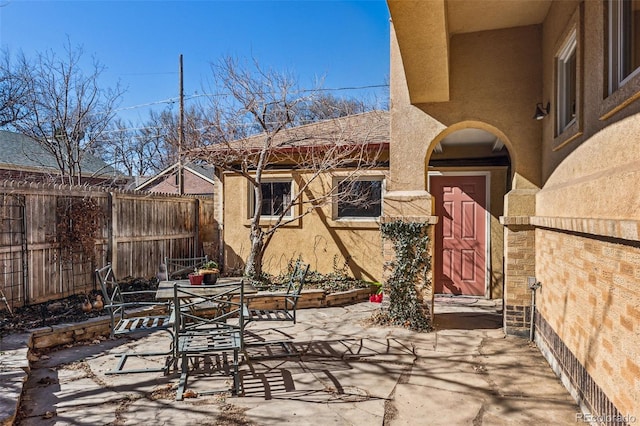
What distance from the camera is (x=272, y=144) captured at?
8117mm

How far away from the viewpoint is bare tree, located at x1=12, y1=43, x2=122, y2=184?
33.3ft

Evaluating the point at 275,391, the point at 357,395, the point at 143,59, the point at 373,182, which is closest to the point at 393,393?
the point at 357,395

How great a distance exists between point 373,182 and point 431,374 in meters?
4.71

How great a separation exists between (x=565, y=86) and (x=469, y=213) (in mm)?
3579

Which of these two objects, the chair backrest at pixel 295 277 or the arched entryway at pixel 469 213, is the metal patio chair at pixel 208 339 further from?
the arched entryway at pixel 469 213

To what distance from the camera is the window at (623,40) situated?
2779 millimetres

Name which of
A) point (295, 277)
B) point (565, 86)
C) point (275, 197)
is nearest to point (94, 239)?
point (275, 197)

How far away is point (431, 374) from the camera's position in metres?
4.05

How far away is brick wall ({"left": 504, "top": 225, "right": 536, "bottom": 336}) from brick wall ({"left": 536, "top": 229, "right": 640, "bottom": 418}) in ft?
3.07

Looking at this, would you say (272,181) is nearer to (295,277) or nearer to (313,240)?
(313,240)

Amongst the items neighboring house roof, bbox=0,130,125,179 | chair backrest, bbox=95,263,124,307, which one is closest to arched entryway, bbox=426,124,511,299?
chair backrest, bbox=95,263,124,307

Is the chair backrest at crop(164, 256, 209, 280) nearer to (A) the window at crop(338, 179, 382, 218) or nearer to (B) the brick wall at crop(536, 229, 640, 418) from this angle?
(A) the window at crop(338, 179, 382, 218)

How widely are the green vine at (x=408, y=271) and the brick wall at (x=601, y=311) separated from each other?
1711mm

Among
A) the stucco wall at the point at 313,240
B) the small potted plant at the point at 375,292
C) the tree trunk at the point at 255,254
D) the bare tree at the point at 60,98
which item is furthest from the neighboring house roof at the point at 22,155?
the small potted plant at the point at 375,292
